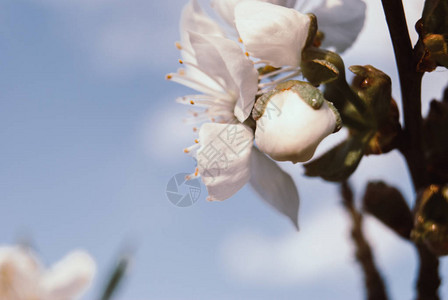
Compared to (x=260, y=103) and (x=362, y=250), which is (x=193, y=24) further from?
(x=362, y=250)

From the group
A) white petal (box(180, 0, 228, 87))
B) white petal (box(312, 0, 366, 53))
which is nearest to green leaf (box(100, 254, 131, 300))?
white petal (box(180, 0, 228, 87))

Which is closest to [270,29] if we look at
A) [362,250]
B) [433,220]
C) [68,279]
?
[433,220]

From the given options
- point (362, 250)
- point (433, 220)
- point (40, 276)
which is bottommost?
point (40, 276)

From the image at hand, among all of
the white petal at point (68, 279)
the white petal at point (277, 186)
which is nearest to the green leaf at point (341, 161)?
the white petal at point (277, 186)

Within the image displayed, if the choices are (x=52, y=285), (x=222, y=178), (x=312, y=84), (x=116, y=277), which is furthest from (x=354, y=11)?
(x=52, y=285)

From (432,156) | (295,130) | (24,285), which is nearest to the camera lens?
(295,130)

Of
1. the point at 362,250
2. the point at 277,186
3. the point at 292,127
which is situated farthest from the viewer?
the point at 362,250

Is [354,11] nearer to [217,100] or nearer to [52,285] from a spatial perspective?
[217,100]
